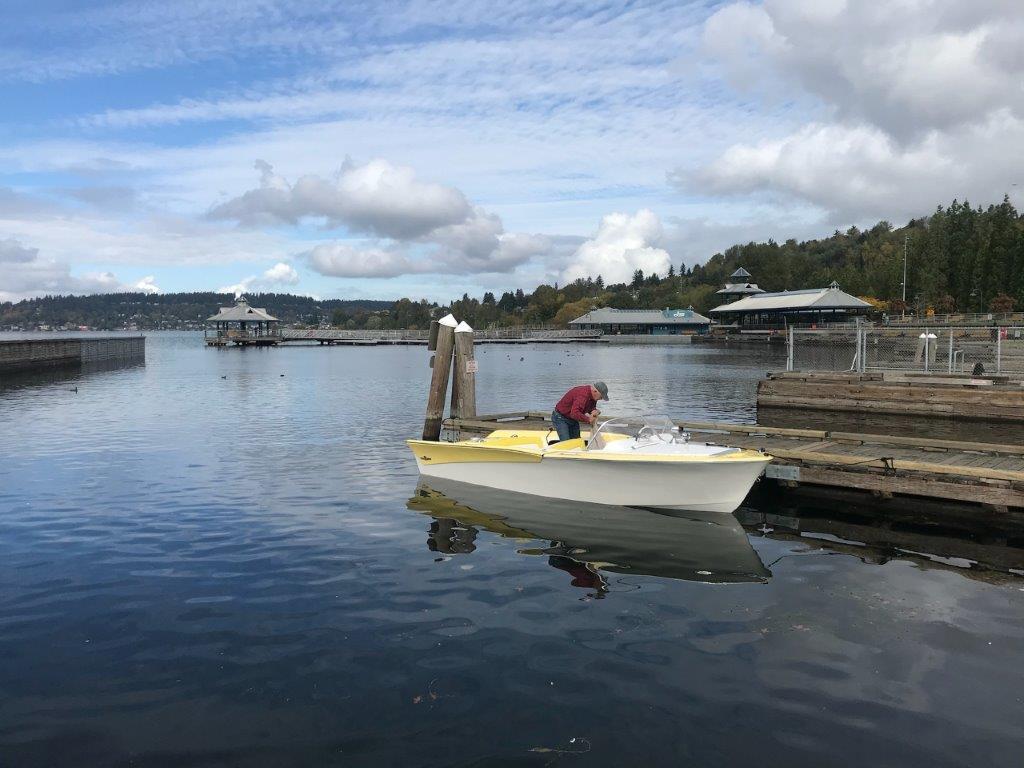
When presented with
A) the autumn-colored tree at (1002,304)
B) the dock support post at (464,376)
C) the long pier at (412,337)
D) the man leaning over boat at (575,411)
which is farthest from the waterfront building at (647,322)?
the man leaning over boat at (575,411)

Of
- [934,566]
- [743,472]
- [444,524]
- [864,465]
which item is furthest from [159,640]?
[864,465]

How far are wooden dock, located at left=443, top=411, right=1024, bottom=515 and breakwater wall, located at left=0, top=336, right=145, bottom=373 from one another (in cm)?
5615

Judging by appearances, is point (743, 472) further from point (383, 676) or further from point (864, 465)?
point (383, 676)

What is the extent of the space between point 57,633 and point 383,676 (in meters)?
4.31

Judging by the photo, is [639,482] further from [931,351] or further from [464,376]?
[931,351]

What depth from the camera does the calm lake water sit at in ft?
22.0

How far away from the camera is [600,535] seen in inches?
522

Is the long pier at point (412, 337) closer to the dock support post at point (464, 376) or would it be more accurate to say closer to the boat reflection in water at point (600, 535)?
the dock support post at point (464, 376)

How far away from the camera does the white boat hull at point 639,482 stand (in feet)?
43.9

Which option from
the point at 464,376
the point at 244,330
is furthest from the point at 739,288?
the point at 464,376

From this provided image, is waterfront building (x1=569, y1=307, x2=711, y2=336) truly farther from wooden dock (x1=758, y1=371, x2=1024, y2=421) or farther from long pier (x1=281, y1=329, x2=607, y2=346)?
wooden dock (x1=758, y1=371, x2=1024, y2=421)

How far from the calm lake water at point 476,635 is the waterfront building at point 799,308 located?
325ft

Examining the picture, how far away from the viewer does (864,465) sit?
14.6 m

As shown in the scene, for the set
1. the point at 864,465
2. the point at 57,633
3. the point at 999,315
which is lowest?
the point at 57,633
